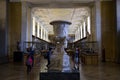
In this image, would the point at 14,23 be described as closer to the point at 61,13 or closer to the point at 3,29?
the point at 3,29

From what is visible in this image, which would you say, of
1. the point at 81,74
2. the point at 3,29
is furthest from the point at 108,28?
the point at 81,74

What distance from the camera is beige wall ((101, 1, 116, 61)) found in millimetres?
14297

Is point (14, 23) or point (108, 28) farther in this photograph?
point (14, 23)

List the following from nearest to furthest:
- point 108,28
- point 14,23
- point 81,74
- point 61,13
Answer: point 81,74
point 108,28
point 14,23
point 61,13

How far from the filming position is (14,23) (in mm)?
14758

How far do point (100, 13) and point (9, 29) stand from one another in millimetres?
6351

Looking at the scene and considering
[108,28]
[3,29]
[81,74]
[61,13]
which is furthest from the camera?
[61,13]

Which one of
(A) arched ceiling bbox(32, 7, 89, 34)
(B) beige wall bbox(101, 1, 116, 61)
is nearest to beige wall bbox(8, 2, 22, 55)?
(A) arched ceiling bbox(32, 7, 89, 34)

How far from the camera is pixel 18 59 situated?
45.2 feet

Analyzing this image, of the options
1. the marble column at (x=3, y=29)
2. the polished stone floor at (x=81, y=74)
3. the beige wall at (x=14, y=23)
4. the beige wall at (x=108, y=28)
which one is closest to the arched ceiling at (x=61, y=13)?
Answer: the beige wall at (x=14, y=23)

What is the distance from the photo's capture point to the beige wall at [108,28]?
1430cm

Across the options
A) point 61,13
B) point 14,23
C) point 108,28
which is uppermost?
point 61,13

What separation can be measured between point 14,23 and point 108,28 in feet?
21.2

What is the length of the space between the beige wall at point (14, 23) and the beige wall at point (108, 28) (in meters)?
5.78
